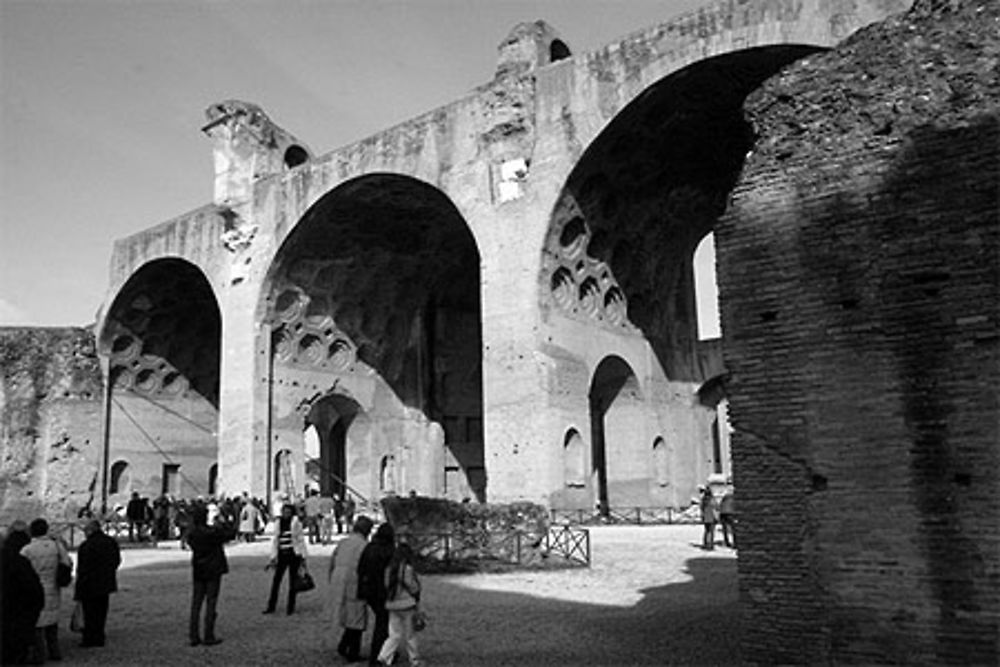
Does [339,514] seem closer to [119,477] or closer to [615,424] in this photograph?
[615,424]

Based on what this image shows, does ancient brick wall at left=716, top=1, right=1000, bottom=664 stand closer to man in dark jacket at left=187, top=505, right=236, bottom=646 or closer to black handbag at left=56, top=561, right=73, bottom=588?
man in dark jacket at left=187, top=505, right=236, bottom=646

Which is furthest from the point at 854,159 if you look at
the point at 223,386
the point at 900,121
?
the point at 223,386

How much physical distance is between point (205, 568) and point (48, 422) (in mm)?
22442

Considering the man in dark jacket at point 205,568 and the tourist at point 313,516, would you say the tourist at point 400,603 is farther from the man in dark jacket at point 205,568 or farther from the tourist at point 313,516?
the tourist at point 313,516

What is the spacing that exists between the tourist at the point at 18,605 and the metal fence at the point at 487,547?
6190 millimetres

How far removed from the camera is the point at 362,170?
21.5 m

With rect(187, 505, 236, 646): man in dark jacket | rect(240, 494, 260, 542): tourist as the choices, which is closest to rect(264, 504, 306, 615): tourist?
rect(187, 505, 236, 646): man in dark jacket

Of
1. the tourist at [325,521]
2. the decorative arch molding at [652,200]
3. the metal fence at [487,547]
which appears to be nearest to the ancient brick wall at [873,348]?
the metal fence at [487,547]

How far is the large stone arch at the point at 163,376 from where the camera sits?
27922mm

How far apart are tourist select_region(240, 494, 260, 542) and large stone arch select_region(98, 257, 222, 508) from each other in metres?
9.81

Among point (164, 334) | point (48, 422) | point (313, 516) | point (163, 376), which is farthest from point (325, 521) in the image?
point (164, 334)

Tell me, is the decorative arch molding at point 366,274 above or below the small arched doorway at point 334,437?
above

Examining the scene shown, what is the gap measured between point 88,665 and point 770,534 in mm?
4942

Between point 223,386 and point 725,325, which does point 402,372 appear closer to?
point 223,386
